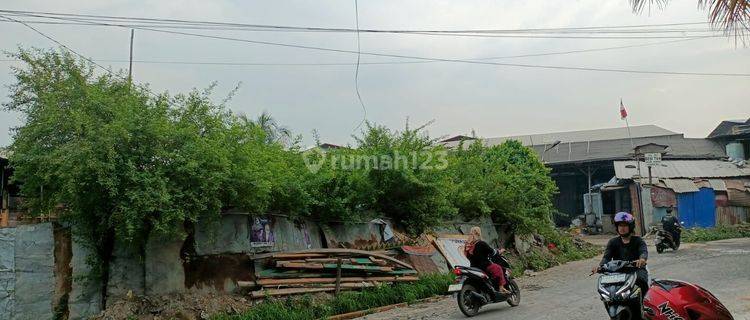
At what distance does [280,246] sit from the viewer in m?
11.5

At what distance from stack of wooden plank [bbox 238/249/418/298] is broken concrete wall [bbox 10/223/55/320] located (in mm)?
3021

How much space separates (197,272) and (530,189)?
12.1 metres

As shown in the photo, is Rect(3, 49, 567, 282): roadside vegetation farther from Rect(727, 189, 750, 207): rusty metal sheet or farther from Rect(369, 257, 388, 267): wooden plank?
Rect(727, 189, 750, 207): rusty metal sheet

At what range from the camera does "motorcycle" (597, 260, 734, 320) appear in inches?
247

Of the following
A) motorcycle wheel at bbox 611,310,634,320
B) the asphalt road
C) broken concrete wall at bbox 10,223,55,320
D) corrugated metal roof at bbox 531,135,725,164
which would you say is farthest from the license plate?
corrugated metal roof at bbox 531,135,725,164

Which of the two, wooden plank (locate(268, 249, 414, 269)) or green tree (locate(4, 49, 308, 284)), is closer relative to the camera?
green tree (locate(4, 49, 308, 284))

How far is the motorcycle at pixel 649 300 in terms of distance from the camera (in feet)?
20.6

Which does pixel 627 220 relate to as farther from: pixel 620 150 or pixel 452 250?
pixel 620 150

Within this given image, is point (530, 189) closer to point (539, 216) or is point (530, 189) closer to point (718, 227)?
point (539, 216)

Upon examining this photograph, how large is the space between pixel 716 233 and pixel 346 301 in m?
19.7

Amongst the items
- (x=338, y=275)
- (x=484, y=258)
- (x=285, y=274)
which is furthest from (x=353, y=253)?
(x=484, y=258)

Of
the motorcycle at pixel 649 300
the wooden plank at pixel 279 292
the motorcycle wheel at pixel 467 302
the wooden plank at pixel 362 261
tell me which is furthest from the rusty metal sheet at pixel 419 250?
the motorcycle at pixel 649 300

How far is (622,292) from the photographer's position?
20.5 ft

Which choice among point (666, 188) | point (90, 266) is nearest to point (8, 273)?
point (90, 266)
